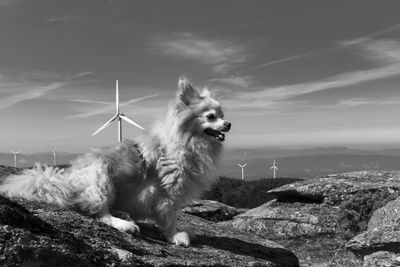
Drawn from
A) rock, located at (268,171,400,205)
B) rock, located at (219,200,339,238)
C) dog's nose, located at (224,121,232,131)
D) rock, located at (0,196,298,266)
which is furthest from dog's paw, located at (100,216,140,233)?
rock, located at (268,171,400,205)

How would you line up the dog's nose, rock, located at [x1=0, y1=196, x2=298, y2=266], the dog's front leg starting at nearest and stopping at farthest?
rock, located at [x1=0, y1=196, x2=298, y2=266] < the dog's front leg < the dog's nose

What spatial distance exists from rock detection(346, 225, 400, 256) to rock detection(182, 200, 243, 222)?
1137 centimetres

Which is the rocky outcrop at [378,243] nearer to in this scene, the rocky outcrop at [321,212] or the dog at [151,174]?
the dog at [151,174]

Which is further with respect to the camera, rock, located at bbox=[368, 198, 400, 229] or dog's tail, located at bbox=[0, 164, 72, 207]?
rock, located at bbox=[368, 198, 400, 229]

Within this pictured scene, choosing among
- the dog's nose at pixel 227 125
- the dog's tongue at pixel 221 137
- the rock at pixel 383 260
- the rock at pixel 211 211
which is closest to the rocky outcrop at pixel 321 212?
the rock at pixel 211 211

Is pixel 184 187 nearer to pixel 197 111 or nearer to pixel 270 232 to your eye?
pixel 197 111

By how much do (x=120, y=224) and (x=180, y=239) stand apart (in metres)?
1.30

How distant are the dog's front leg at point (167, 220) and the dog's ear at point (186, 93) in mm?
2238

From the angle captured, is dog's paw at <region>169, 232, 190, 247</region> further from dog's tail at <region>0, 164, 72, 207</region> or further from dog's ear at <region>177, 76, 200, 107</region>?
dog's ear at <region>177, 76, 200, 107</region>

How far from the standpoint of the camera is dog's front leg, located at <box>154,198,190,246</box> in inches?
304

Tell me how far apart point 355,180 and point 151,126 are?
16539 millimetres

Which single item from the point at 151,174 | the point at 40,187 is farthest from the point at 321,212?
the point at 40,187

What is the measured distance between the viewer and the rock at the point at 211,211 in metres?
21.5

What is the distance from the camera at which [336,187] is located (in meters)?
20.8
